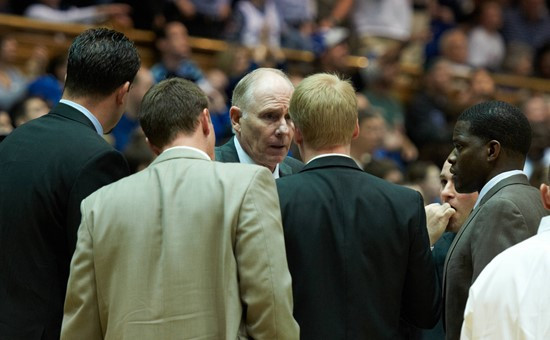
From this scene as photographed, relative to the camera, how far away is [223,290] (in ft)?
10.8

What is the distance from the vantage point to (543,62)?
12719mm

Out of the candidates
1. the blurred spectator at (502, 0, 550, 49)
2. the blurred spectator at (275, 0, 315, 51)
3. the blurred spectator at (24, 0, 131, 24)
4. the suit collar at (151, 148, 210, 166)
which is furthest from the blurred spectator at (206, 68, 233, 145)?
the blurred spectator at (502, 0, 550, 49)

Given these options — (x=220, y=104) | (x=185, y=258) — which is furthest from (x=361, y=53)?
(x=185, y=258)

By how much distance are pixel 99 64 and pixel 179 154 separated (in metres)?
0.56

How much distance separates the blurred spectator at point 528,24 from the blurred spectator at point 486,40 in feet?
1.31

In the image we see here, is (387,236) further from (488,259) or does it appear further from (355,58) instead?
(355,58)

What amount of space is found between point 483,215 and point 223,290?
99cm

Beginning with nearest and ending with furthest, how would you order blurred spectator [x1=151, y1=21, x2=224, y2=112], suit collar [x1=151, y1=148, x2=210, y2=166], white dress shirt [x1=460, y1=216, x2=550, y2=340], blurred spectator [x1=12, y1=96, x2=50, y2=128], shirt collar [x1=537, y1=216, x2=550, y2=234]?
white dress shirt [x1=460, y1=216, x2=550, y2=340]
shirt collar [x1=537, y1=216, x2=550, y2=234]
suit collar [x1=151, y1=148, x2=210, y2=166]
blurred spectator [x1=12, y1=96, x2=50, y2=128]
blurred spectator [x1=151, y1=21, x2=224, y2=112]

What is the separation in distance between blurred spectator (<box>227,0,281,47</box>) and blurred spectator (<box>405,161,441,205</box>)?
292cm

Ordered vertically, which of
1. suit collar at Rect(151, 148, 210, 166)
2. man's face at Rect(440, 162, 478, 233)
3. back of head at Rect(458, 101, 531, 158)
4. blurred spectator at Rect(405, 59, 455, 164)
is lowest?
blurred spectator at Rect(405, 59, 455, 164)

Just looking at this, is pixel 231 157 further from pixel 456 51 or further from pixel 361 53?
pixel 456 51

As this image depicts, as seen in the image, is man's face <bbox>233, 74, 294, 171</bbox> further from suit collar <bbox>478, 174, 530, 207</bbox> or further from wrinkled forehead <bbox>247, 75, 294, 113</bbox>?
suit collar <bbox>478, 174, 530, 207</bbox>

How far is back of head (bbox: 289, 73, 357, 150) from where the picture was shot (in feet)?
11.8

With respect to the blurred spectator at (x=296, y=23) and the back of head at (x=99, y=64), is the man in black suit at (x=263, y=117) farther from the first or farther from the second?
the blurred spectator at (x=296, y=23)
